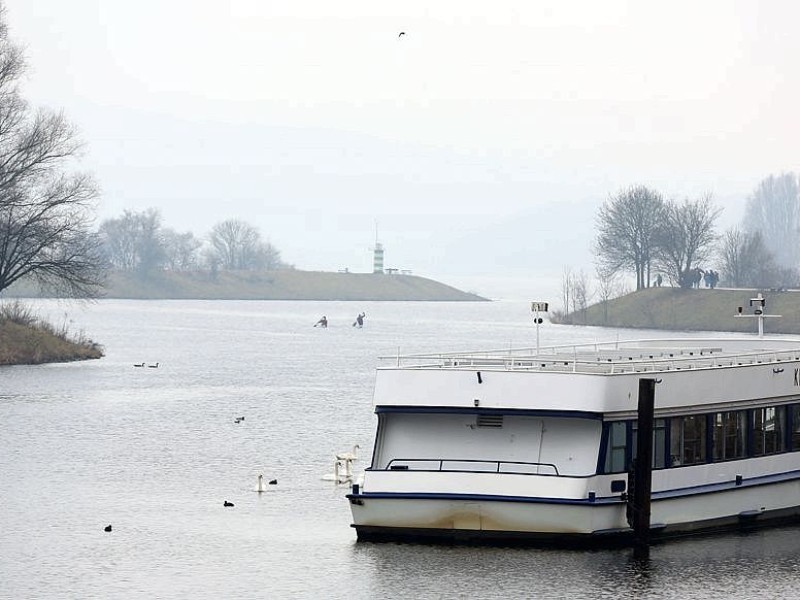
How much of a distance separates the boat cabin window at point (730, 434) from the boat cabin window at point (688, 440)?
1.40 ft

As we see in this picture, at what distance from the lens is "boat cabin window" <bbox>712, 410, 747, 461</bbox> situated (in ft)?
121

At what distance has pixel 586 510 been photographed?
32844 mm

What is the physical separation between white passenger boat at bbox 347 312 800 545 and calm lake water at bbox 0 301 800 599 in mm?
603

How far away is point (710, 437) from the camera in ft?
120

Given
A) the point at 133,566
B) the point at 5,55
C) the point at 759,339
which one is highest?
the point at 5,55

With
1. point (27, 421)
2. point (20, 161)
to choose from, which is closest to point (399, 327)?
point (20, 161)

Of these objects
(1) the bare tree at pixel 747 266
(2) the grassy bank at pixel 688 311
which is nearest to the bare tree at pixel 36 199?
(2) the grassy bank at pixel 688 311

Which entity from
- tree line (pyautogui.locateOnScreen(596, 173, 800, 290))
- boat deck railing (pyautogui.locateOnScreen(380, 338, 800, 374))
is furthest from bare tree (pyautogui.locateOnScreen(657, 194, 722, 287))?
boat deck railing (pyautogui.locateOnScreen(380, 338, 800, 374))

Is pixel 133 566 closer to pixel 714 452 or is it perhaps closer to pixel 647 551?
pixel 647 551

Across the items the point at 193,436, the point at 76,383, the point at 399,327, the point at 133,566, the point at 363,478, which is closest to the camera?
the point at 133,566

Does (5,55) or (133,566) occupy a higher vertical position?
(5,55)

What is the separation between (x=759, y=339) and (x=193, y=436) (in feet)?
69.6

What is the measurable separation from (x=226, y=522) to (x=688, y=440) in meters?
10.8

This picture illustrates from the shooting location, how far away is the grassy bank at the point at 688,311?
15423 cm
